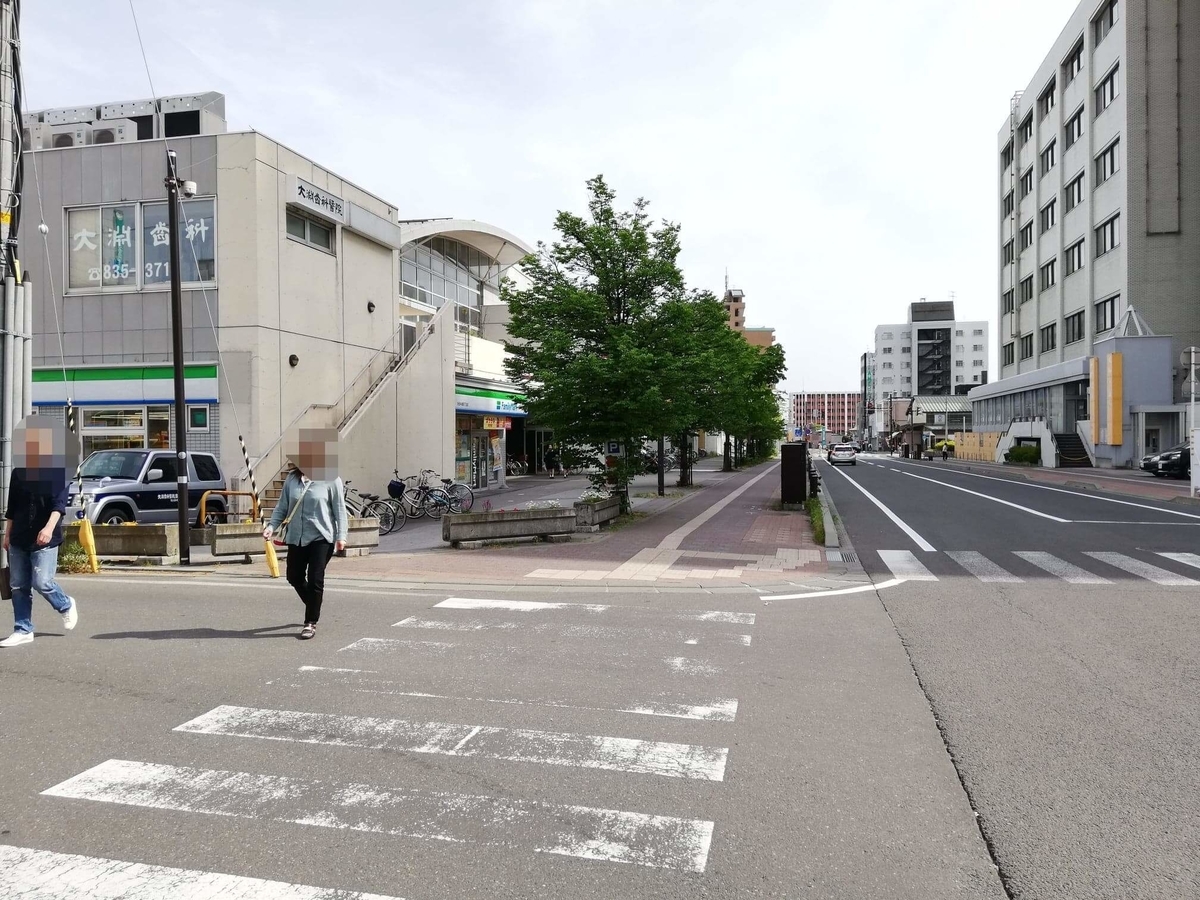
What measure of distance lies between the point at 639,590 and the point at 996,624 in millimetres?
4009

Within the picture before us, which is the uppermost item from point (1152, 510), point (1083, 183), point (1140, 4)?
point (1140, 4)

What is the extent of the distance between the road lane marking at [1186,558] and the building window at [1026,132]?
6106 centimetres

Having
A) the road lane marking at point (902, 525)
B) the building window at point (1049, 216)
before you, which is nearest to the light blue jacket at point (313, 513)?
the road lane marking at point (902, 525)

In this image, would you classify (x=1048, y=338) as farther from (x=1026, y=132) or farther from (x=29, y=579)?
(x=29, y=579)

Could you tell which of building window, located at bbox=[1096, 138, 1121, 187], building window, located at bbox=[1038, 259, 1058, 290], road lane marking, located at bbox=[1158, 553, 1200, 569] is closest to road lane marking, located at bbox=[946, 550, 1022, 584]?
road lane marking, located at bbox=[1158, 553, 1200, 569]

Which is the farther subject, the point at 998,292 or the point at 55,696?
the point at 998,292

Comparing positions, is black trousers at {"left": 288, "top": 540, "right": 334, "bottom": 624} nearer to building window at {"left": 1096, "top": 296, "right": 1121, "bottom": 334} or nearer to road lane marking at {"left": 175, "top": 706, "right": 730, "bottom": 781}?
road lane marking at {"left": 175, "top": 706, "right": 730, "bottom": 781}

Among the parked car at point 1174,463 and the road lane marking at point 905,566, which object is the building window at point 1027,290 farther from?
the road lane marking at point 905,566

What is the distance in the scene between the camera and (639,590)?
1008 cm

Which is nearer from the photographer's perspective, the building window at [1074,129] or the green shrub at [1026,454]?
the building window at [1074,129]

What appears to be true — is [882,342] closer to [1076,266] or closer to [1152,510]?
[1076,266]

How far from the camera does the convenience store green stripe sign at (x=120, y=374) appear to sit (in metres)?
18.3

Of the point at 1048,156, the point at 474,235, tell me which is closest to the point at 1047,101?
the point at 1048,156

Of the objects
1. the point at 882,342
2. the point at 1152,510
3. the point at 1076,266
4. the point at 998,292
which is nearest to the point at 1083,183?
the point at 1076,266
